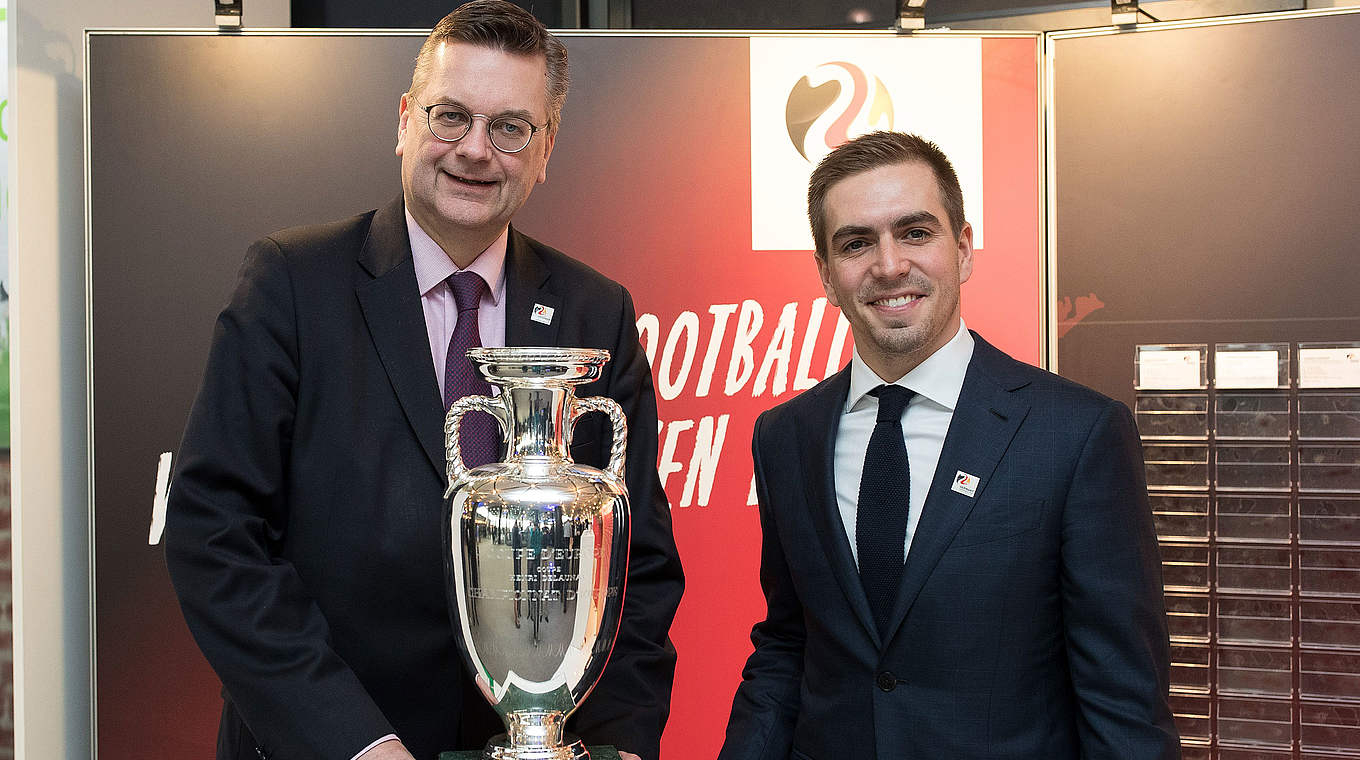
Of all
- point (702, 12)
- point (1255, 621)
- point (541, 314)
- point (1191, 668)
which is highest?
point (702, 12)

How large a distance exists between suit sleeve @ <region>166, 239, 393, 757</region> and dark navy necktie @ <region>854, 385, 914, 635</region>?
730 mm

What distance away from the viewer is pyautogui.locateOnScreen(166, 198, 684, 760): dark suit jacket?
152cm

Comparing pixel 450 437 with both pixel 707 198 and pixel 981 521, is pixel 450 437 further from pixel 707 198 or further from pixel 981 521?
pixel 707 198

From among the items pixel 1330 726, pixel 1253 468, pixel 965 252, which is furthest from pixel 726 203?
pixel 1330 726

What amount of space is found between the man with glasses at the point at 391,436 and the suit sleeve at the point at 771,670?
0.54ft

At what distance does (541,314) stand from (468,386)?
171 millimetres

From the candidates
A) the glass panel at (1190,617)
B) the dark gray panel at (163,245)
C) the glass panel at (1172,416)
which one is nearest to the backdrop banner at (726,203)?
the dark gray panel at (163,245)

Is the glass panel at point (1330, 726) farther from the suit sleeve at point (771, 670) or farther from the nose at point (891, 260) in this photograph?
the nose at point (891, 260)

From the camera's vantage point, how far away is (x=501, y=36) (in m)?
1.65

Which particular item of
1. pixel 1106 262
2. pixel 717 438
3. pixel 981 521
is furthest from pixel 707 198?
pixel 981 521

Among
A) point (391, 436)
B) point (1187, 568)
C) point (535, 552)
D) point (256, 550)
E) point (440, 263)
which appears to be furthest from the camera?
point (1187, 568)

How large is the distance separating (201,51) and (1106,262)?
94.6 inches

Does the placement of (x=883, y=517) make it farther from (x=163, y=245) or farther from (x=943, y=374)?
(x=163, y=245)

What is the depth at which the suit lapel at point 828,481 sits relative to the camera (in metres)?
1.68
